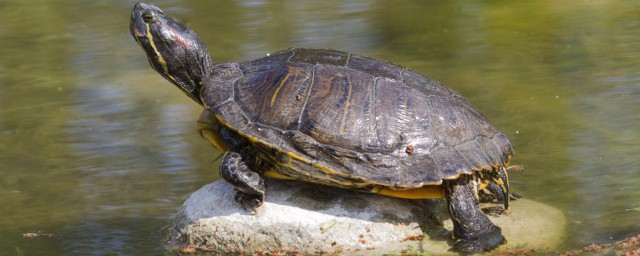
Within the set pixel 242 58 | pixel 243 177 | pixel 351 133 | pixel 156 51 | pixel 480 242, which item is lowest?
pixel 242 58

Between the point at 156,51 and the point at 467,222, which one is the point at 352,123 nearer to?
the point at 467,222

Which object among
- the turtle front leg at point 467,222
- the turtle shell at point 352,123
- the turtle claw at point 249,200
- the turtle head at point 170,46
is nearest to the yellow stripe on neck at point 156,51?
the turtle head at point 170,46

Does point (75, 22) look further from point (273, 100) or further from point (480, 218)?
point (480, 218)

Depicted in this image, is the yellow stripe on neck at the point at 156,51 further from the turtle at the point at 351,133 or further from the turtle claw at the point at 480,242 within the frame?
the turtle claw at the point at 480,242

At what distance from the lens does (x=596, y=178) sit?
6598 mm

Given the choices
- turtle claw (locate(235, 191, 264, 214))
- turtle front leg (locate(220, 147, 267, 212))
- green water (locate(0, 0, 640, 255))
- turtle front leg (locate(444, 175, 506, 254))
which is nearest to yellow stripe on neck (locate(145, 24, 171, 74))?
turtle front leg (locate(220, 147, 267, 212))

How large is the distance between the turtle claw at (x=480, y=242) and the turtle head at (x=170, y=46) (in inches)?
77.7

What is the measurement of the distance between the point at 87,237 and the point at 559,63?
→ 539 centimetres

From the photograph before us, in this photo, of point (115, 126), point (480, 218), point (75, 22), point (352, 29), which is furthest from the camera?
point (75, 22)

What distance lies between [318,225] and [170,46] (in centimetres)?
156

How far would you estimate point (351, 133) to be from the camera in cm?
535

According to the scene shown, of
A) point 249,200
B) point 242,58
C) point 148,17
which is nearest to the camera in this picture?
point 249,200

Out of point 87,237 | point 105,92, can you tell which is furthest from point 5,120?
point 87,237

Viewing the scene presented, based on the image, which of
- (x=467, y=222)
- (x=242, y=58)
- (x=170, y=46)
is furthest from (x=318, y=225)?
(x=242, y=58)
